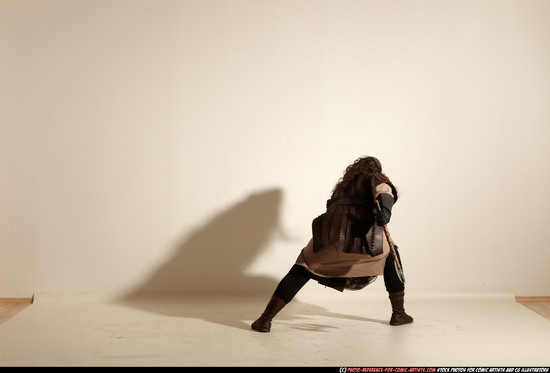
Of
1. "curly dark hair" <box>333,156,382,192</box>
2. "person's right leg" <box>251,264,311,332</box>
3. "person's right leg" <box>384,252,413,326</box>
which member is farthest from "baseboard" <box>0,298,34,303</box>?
"person's right leg" <box>384,252,413,326</box>

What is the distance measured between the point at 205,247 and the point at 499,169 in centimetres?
198

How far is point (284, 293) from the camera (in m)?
3.65

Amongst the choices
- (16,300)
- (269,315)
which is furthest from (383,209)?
(16,300)

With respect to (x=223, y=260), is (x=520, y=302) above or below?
below

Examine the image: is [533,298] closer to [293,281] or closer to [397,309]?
[397,309]

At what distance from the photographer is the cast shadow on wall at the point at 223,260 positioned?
4.49 m

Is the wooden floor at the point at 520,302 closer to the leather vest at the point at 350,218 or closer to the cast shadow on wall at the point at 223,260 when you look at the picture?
the cast shadow on wall at the point at 223,260

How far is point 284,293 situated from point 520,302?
178 centimetres

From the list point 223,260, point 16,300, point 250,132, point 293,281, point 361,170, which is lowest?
point 16,300

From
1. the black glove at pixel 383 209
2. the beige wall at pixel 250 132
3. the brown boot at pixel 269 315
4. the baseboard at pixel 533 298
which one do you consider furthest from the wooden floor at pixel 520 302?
the brown boot at pixel 269 315

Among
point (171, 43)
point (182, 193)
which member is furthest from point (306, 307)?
point (171, 43)

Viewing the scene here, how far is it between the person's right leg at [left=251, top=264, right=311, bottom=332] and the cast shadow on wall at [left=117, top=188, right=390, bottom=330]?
78cm

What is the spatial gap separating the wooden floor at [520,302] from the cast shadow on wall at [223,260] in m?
0.61

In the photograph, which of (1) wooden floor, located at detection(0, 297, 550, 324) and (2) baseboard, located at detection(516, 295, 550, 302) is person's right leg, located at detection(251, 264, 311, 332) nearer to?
(1) wooden floor, located at detection(0, 297, 550, 324)
